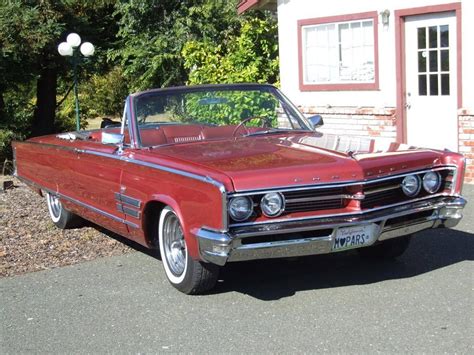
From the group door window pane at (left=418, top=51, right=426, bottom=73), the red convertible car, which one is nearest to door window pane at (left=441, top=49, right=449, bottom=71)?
door window pane at (left=418, top=51, right=426, bottom=73)

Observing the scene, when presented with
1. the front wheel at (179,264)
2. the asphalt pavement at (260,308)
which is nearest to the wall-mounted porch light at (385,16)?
the asphalt pavement at (260,308)

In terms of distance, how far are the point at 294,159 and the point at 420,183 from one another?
3.21ft

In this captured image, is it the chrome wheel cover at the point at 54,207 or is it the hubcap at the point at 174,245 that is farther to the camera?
the chrome wheel cover at the point at 54,207

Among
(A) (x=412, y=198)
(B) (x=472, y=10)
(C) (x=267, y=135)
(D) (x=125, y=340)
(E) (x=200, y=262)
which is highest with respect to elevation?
(B) (x=472, y=10)

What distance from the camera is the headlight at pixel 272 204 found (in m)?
4.45

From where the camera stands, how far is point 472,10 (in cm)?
932

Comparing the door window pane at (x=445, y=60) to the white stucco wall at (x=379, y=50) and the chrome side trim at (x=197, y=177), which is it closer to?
the white stucco wall at (x=379, y=50)

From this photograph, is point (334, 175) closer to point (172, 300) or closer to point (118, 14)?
point (172, 300)

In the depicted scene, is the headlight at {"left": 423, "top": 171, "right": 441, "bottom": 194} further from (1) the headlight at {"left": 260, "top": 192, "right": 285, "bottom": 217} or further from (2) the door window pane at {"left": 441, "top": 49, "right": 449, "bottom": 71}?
(2) the door window pane at {"left": 441, "top": 49, "right": 449, "bottom": 71}

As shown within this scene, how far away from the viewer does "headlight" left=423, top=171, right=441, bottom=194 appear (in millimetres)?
5016

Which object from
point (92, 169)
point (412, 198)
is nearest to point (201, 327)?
point (412, 198)

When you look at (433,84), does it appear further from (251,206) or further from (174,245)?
(251,206)

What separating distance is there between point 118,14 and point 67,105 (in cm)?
621

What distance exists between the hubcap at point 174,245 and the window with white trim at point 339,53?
663 centimetres
